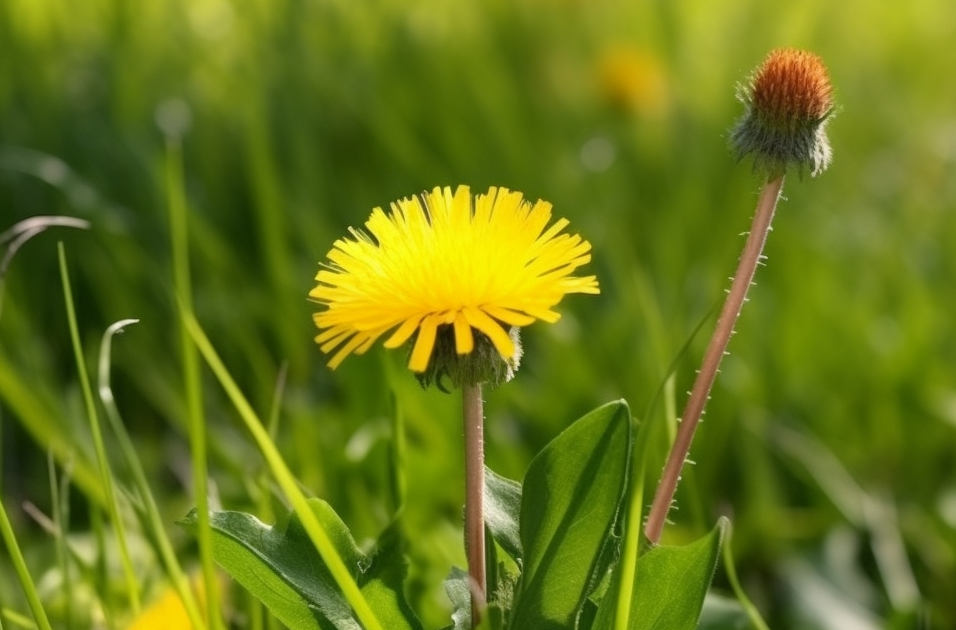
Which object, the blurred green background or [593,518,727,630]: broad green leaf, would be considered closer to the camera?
[593,518,727,630]: broad green leaf

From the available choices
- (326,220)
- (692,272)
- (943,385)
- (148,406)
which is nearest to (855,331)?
(943,385)

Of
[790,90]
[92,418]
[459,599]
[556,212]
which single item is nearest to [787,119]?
[790,90]

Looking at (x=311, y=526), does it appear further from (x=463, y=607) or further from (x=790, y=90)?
(x=790, y=90)

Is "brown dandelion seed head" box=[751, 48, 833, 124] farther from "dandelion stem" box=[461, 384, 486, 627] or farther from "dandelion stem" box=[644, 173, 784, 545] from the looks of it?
"dandelion stem" box=[461, 384, 486, 627]

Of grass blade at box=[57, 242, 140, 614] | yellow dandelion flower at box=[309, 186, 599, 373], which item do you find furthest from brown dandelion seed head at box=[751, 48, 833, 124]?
grass blade at box=[57, 242, 140, 614]

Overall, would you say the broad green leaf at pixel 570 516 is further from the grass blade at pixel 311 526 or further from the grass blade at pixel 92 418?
the grass blade at pixel 92 418

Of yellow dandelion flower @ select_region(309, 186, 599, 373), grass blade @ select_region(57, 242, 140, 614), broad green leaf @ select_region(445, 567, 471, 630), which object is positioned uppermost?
yellow dandelion flower @ select_region(309, 186, 599, 373)

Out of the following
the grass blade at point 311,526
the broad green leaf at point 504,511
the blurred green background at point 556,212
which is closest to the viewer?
the grass blade at point 311,526

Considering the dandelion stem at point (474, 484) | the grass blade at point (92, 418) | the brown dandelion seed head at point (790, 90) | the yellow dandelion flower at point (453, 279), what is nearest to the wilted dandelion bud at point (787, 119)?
the brown dandelion seed head at point (790, 90)
